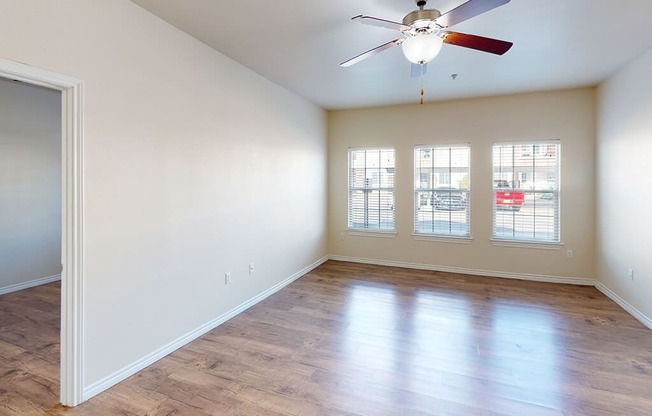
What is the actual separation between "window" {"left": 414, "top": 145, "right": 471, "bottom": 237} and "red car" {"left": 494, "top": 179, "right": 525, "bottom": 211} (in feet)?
1.36

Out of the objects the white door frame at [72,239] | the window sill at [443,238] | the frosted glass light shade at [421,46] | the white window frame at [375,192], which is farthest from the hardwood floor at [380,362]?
the frosted glass light shade at [421,46]

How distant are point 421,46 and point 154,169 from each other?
2.20 meters

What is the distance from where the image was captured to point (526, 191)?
4.82 meters

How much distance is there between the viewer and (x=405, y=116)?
213 inches

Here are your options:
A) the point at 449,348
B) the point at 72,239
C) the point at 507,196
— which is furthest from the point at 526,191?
the point at 72,239

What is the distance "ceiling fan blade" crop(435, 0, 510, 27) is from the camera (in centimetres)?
175

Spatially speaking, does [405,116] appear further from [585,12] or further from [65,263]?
[65,263]

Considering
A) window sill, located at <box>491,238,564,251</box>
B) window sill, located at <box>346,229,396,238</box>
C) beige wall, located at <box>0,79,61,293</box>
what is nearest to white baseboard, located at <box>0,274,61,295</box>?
beige wall, located at <box>0,79,61,293</box>

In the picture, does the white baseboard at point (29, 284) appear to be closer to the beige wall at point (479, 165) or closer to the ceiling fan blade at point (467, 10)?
the beige wall at point (479, 165)

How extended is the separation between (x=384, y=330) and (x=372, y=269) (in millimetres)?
2276

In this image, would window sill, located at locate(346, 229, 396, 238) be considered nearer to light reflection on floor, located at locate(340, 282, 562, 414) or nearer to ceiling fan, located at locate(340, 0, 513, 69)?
light reflection on floor, located at locate(340, 282, 562, 414)

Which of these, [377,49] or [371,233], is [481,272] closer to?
[371,233]

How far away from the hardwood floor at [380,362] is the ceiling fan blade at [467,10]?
2411 millimetres

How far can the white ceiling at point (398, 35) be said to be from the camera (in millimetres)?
2422
